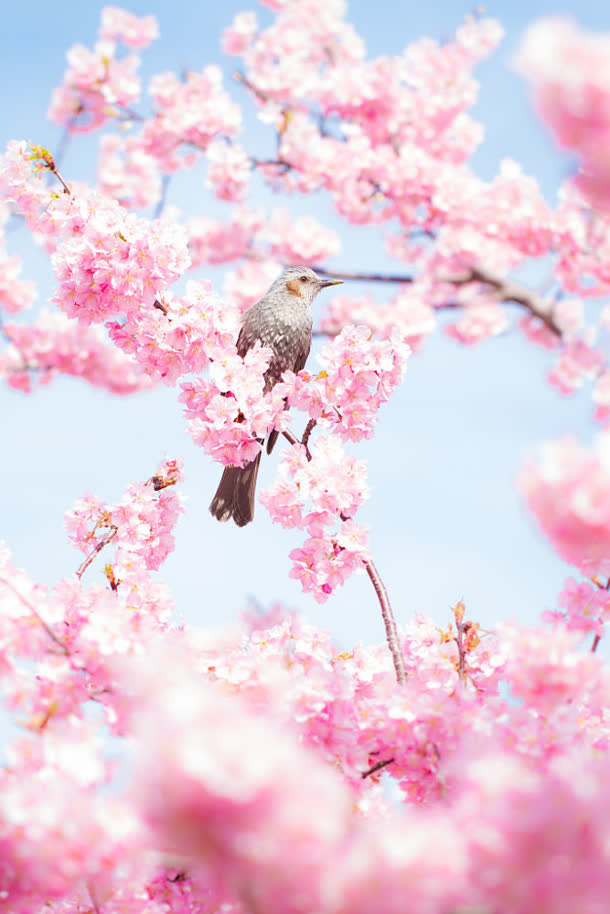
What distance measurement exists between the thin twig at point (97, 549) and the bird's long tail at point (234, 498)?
35.2 inches

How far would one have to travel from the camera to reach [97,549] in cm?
366

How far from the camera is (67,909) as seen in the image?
2789 millimetres

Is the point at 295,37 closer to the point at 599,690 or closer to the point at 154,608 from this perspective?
the point at 154,608

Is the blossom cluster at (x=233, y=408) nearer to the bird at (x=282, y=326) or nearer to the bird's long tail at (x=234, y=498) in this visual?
the bird's long tail at (x=234, y=498)

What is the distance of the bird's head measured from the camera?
18.2 feet

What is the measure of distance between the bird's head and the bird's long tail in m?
1.56

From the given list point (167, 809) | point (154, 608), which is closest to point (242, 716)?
point (167, 809)

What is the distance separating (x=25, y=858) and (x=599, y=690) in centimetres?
173

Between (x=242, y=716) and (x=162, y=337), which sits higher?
(x=162, y=337)

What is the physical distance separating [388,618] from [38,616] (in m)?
1.48

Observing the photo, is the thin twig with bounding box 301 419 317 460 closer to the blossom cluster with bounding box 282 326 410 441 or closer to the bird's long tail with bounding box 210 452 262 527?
the blossom cluster with bounding box 282 326 410 441

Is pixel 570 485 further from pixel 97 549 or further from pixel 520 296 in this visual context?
pixel 520 296

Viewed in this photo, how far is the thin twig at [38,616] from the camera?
95.6 inches

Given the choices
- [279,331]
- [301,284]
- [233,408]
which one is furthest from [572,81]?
[301,284]
